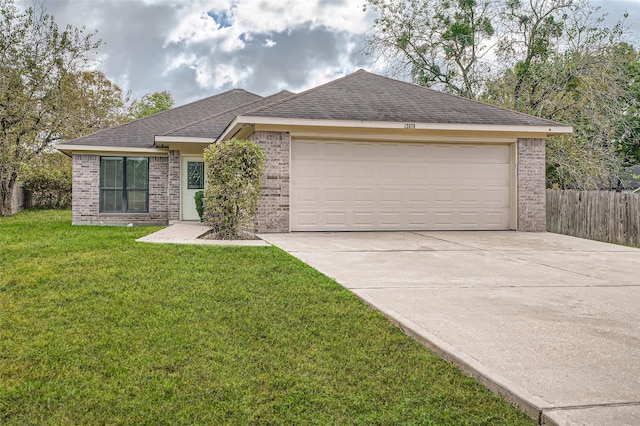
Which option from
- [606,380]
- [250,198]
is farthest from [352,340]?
[250,198]

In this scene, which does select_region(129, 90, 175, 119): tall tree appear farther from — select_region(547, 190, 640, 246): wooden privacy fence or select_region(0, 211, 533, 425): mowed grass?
select_region(0, 211, 533, 425): mowed grass

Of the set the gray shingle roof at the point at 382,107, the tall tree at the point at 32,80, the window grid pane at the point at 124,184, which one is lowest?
the window grid pane at the point at 124,184

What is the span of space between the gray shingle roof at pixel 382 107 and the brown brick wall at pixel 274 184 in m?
0.64

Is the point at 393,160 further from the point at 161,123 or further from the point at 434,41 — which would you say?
the point at 434,41

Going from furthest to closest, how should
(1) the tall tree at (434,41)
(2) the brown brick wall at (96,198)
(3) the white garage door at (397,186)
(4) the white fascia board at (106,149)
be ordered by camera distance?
(1) the tall tree at (434,41), (2) the brown brick wall at (96,198), (4) the white fascia board at (106,149), (3) the white garage door at (397,186)

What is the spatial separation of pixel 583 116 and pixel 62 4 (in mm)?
21178

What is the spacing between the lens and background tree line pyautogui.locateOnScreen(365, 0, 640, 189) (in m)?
18.7

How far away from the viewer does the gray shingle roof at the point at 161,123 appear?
1627 cm

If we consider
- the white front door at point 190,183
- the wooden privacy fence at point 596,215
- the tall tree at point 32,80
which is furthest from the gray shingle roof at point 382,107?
the tall tree at point 32,80

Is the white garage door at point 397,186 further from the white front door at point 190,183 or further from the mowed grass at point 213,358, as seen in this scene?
the mowed grass at point 213,358

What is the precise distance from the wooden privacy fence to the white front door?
35.0 ft

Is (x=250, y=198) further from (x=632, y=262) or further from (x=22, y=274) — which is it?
(x=632, y=262)

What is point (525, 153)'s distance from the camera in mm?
12922

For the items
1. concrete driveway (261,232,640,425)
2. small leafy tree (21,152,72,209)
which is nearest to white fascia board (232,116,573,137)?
concrete driveway (261,232,640,425)
